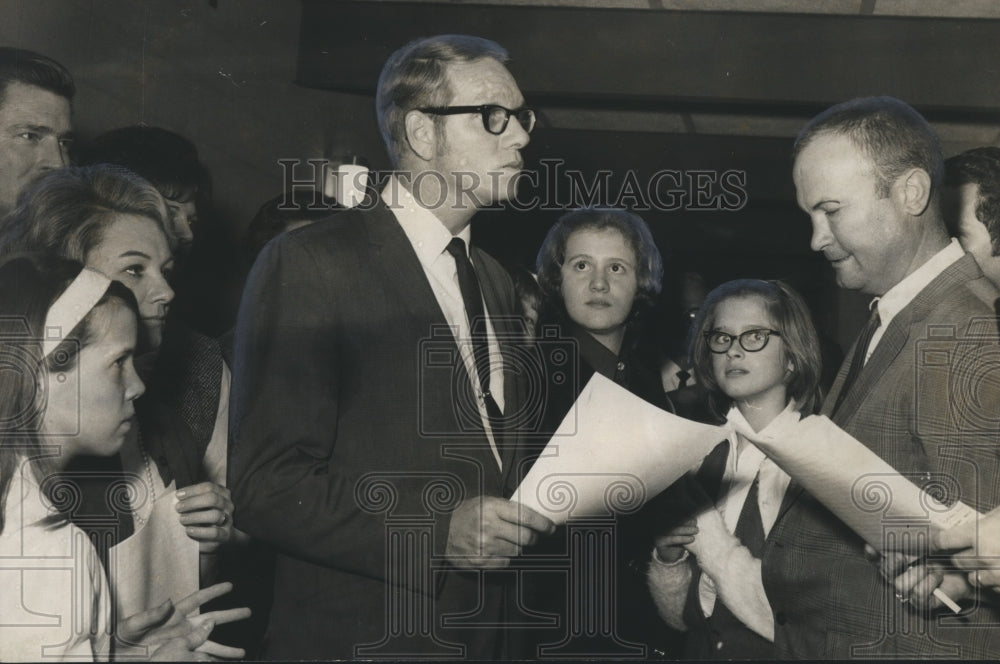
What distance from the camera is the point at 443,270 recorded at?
3404 millimetres

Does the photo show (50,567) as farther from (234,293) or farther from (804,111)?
(804,111)

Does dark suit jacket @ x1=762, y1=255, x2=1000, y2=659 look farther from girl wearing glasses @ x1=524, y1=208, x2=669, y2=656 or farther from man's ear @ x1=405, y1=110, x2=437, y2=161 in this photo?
man's ear @ x1=405, y1=110, x2=437, y2=161

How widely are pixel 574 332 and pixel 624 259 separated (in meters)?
0.24

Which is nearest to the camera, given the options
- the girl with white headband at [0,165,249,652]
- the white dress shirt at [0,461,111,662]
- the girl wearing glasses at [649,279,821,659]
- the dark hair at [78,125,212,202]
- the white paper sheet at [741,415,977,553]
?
the white paper sheet at [741,415,977,553]

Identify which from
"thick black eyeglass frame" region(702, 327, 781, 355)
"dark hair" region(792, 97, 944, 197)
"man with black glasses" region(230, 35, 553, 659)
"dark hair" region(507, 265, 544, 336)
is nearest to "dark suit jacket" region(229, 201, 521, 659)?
"man with black glasses" region(230, 35, 553, 659)

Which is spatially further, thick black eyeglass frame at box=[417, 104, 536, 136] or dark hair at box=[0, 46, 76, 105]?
dark hair at box=[0, 46, 76, 105]

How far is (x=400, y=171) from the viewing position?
347 centimetres

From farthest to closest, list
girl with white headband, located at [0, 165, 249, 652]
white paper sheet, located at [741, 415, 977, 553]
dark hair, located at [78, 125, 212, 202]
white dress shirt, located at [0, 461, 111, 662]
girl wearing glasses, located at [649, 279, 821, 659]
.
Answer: dark hair, located at [78, 125, 212, 202]
girl wearing glasses, located at [649, 279, 821, 659]
girl with white headband, located at [0, 165, 249, 652]
white dress shirt, located at [0, 461, 111, 662]
white paper sheet, located at [741, 415, 977, 553]

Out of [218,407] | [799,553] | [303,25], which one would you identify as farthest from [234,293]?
[799,553]

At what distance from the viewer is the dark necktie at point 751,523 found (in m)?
3.45

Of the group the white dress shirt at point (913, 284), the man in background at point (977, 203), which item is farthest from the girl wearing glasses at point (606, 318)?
the man in background at point (977, 203)

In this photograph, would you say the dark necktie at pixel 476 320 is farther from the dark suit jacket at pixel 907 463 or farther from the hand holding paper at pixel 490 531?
the dark suit jacket at pixel 907 463

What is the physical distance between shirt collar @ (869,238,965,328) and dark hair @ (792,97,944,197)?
0.18 metres

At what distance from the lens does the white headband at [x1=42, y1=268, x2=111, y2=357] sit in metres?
3.33
